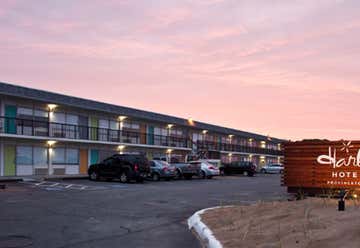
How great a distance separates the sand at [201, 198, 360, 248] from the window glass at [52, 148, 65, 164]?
974 inches

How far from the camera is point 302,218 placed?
31.1 ft

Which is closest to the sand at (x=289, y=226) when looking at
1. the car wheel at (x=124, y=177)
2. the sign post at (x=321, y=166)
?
the sign post at (x=321, y=166)

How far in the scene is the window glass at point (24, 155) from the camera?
3216cm

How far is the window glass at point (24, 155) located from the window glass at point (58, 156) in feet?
6.95

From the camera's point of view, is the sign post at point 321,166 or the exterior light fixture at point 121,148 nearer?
the sign post at point 321,166

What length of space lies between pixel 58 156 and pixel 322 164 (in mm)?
24029

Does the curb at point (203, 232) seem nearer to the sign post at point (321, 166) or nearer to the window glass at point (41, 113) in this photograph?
the sign post at point (321, 166)

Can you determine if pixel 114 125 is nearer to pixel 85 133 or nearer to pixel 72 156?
pixel 85 133

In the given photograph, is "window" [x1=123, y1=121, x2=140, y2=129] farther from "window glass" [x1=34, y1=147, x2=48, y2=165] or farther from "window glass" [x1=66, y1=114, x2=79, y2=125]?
"window glass" [x1=34, y1=147, x2=48, y2=165]

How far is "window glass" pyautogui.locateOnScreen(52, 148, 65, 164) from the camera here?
114ft

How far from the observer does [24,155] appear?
Result: 1284 inches

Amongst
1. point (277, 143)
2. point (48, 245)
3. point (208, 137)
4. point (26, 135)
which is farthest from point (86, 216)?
point (277, 143)

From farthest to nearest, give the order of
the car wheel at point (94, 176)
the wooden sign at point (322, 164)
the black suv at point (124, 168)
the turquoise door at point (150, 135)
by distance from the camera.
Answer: the turquoise door at point (150, 135) < the car wheel at point (94, 176) < the black suv at point (124, 168) < the wooden sign at point (322, 164)

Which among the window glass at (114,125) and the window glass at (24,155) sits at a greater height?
the window glass at (114,125)
